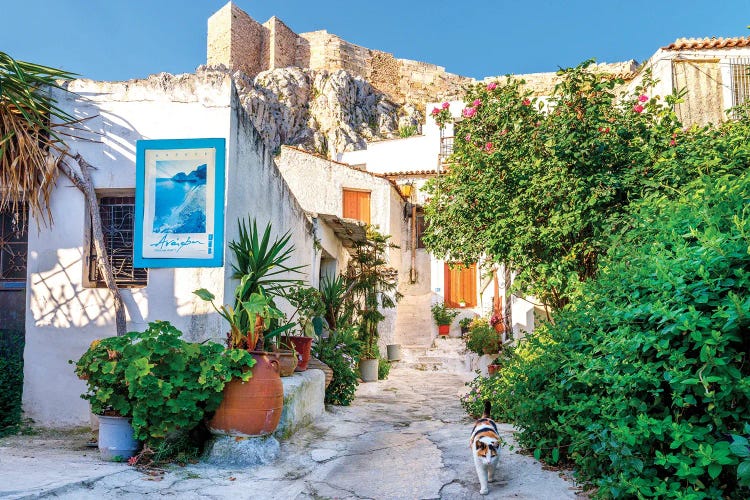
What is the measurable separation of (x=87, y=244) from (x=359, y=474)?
3.55m

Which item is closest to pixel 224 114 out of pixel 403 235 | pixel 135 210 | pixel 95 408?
pixel 135 210

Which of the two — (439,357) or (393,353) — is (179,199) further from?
(439,357)

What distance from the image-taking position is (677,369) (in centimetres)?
284

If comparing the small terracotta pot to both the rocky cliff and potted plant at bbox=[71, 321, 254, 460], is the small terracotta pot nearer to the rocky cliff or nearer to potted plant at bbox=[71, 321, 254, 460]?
potted plant at bbox=[71, 321, 254, 460]

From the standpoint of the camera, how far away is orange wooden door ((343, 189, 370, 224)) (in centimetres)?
1747

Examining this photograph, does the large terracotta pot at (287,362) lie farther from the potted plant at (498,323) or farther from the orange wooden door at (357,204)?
the orange wooden door at (357,204)

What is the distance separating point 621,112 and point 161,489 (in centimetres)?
626

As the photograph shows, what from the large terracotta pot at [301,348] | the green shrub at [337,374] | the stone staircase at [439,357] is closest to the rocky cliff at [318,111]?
the stone staircase at [439,357]

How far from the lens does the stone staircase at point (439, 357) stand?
13583 mm

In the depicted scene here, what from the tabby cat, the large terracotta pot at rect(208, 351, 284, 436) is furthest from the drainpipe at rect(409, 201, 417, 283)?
the tabby cat

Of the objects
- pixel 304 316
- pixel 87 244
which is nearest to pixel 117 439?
pixel 87 244

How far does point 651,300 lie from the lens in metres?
3.24

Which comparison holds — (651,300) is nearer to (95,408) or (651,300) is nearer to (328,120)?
(95,408)

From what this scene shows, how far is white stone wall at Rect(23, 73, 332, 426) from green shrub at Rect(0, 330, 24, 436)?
0.34 feet
